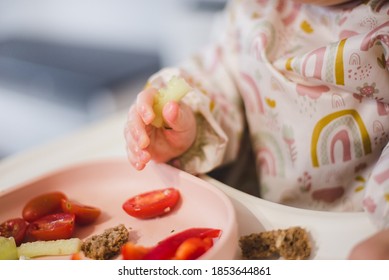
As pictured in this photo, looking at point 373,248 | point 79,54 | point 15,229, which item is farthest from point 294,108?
point 79,54

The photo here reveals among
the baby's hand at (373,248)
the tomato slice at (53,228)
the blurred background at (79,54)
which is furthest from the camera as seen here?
the blurred background at (79,54)

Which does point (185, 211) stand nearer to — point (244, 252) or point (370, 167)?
point (244, 252)

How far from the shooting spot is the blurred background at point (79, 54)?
5.88 ft

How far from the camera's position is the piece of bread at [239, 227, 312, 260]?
53 cm

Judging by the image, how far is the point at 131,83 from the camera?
6.13ft

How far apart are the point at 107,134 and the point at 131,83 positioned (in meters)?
1.01

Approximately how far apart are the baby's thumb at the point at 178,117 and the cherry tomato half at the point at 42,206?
0.60ft

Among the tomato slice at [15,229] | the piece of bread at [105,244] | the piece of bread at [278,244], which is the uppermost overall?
the tomato slice at [15,229]

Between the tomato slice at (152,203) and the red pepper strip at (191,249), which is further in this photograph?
the tomato slice at (152,203)

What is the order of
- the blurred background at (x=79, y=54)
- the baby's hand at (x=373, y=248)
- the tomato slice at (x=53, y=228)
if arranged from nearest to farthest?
1. the baby's hand at (x=373, y=248)
2. the tomato slice at (x=53, y=228)
3. the blurred background at (x=79, y=54)

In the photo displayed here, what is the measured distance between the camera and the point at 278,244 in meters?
0.53

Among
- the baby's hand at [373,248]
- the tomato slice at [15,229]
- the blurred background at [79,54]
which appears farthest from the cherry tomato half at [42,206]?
the blurred background at [79,54]

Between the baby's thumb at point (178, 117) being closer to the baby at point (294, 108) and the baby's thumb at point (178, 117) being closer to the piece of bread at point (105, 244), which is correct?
the baby at point (294, 108)

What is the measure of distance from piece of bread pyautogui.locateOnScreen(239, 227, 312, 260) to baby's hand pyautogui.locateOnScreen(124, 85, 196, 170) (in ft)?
0.55
